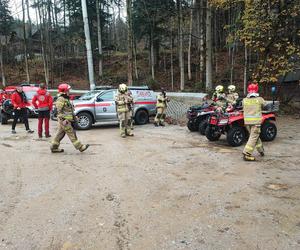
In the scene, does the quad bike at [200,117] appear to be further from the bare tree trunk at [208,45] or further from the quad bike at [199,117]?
the bare tree trunk at [208,45]

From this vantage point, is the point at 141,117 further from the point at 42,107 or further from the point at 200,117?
the point at 42,107

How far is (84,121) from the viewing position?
48.5ft

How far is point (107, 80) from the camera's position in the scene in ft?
127

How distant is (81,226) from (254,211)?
2.66 metres

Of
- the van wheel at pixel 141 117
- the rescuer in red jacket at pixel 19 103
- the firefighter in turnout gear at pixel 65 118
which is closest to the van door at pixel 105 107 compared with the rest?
the van wheel at pixel 141 117

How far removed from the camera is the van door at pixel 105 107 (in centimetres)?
1502

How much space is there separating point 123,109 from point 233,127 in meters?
4.03

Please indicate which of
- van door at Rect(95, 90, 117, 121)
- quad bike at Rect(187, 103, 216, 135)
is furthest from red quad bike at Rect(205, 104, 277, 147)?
van door at Rect(95, 90, 117, 121)

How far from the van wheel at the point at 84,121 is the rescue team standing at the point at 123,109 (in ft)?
6.38

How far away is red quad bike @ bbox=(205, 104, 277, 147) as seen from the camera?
35.1ft

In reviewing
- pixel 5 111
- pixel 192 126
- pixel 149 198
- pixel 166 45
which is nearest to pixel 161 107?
pixel 192 126

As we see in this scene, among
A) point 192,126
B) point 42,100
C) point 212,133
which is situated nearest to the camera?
point 212,133

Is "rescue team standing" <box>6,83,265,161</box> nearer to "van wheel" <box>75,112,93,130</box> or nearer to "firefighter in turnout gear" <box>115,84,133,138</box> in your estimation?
"firefighter in turnout gear" <box>115,84,133,138</box>

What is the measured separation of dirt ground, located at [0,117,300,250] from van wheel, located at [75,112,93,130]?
13.7ft
